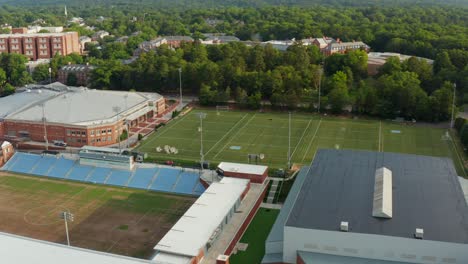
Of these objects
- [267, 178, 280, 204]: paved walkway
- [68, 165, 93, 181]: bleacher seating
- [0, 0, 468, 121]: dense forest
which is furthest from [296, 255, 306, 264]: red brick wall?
[0, 0, 468, 121]: dense forest

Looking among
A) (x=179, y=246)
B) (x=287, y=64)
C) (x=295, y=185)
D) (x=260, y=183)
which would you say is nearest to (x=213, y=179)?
(x=260, y=183)

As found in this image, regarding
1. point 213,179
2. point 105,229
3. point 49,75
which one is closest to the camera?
point 105,229

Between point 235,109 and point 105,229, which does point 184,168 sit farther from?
point 235,109

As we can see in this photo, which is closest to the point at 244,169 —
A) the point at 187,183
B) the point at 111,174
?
the point at 187,183

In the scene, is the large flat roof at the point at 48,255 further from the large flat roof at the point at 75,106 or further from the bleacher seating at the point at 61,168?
the large flat roof at the point at 75,106

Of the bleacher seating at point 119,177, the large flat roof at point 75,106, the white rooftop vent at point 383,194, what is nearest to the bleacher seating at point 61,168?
the bleacher seating at point 119,177

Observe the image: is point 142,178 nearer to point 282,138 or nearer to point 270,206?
point 270,206

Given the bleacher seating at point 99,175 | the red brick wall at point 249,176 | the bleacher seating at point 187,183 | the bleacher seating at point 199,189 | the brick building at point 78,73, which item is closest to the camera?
the red brick wall at point 249,176
